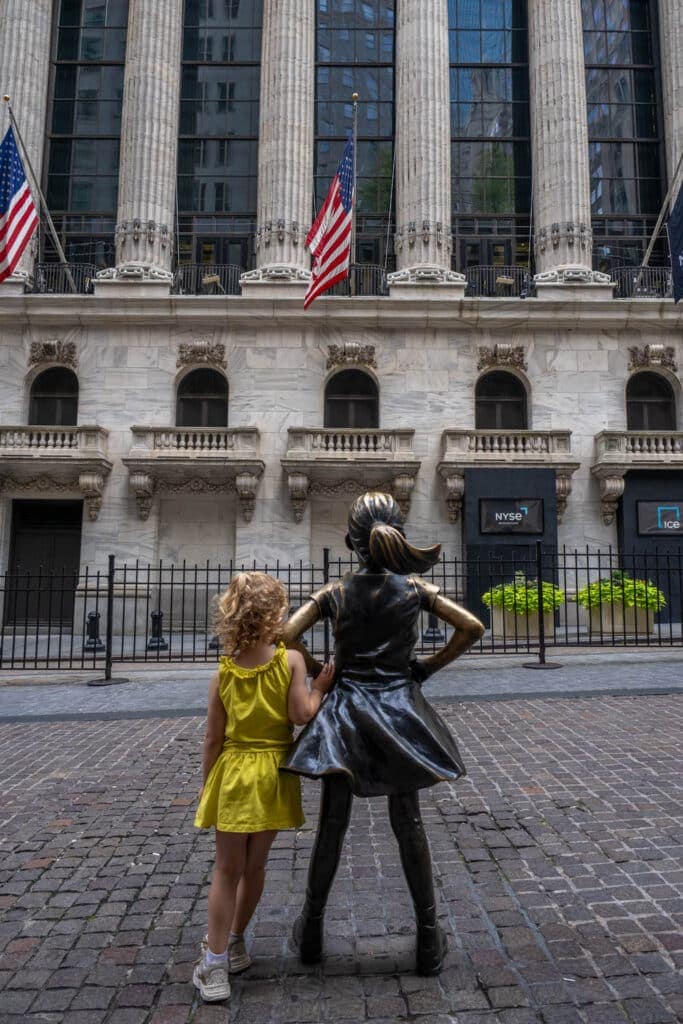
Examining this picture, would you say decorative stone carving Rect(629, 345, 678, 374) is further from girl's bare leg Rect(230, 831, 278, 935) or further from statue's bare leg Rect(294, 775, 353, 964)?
girl's bare leg Rect(230, 831, 278, 935)

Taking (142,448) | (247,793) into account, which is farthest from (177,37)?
(247,793)

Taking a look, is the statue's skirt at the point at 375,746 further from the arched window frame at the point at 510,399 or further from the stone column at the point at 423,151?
the stone column at the point at 423,151

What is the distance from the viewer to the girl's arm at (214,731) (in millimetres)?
2744

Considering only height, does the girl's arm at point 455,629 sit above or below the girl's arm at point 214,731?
above

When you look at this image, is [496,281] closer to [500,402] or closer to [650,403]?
Answer: [500,402]

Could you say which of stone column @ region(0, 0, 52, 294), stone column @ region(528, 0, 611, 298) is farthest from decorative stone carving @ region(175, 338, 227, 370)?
stone column @ region(528, 0, 611, 298)

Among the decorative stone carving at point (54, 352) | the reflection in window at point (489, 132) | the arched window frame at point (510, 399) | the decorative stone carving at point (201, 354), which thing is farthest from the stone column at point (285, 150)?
the arched window frame at point (510, 399)

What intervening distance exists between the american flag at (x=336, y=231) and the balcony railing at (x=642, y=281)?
1003 centimetres

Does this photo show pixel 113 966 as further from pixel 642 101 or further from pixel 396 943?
pixel 642 101

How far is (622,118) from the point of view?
22.7 meters

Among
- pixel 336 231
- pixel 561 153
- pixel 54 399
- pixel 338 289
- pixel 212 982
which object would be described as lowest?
pixel 212 982

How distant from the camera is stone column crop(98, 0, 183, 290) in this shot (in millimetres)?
20422

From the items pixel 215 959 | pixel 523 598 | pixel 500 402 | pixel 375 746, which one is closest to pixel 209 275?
pixel 500 402

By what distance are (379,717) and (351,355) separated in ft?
59.3
